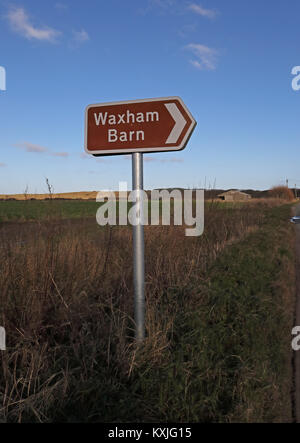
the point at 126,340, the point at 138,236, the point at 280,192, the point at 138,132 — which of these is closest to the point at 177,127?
the point at 138,132

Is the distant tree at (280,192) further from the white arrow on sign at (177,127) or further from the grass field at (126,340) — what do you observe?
the white arrow on sign at (177,127)

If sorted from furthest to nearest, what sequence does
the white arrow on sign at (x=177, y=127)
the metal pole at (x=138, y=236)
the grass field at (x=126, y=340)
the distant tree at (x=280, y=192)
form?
the distant tree at (x=280, y=192) → the metal pole at (x=138, y=236) → the white arrow on sign at (x=177, y=127) → the grass field at (x=126, y=340)

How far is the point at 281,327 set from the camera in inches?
155

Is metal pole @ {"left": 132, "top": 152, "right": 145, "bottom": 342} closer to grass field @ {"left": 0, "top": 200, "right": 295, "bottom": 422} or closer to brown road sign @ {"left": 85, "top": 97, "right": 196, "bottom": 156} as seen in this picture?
brown road sign @ {"left": 85, "top": 97, "right": 196, "bottom": 156}

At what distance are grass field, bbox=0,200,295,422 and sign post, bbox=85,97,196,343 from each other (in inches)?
15.8

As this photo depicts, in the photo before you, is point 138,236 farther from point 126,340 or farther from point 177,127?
point 126,340

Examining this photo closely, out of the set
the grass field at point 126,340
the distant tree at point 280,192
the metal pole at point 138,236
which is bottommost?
the grass field at point 126,340

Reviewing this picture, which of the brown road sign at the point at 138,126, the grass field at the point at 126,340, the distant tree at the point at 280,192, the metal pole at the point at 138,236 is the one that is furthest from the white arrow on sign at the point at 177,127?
the distant tree at the point at 280,192

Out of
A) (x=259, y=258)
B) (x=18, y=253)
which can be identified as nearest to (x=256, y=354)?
(x=18, y=253)

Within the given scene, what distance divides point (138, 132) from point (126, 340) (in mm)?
1899

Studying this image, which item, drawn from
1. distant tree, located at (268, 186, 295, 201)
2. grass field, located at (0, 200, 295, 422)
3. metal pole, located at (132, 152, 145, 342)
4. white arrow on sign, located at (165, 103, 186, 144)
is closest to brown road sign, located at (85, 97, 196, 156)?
white arrow on sign, located at (165, 103, 186, 144)

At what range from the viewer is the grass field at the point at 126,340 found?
242cm

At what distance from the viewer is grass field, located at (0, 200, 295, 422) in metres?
2.42
